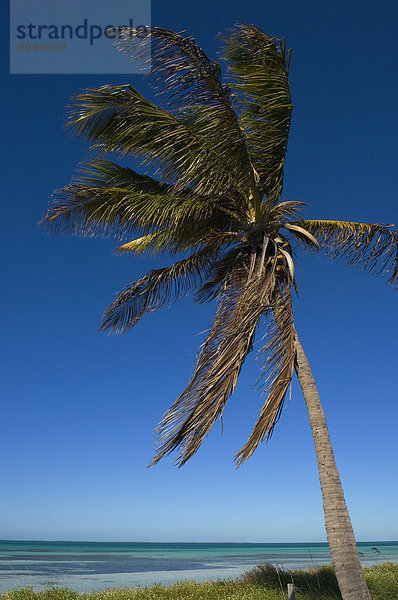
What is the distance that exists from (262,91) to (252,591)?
11403mm

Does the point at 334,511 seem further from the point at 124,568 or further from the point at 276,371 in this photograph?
the point at 124,568

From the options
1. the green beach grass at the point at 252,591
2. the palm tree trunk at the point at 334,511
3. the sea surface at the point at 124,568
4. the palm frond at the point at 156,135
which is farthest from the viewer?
the sea surface at the point at 124,568

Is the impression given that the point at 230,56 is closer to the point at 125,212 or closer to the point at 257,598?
the point at 125,212

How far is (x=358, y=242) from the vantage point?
9555 millimetres

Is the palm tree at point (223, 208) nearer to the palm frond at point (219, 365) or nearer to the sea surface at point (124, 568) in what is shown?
the palm frond at point (219, 365)

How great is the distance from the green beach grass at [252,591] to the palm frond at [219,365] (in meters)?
5.99

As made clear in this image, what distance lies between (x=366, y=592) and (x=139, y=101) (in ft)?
27.2

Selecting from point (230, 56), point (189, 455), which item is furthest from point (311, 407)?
point (230, 56)

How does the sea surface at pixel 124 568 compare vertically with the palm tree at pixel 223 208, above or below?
below

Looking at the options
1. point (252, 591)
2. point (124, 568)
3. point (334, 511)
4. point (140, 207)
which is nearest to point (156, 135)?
point (140, 207)

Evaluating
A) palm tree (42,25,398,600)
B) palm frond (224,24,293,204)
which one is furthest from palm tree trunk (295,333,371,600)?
palm frond (224,24,293,204)

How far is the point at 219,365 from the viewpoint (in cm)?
768

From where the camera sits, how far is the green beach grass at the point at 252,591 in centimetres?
1100

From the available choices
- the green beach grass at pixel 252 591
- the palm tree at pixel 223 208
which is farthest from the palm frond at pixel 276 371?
the green beach grass at pixel 252 591
